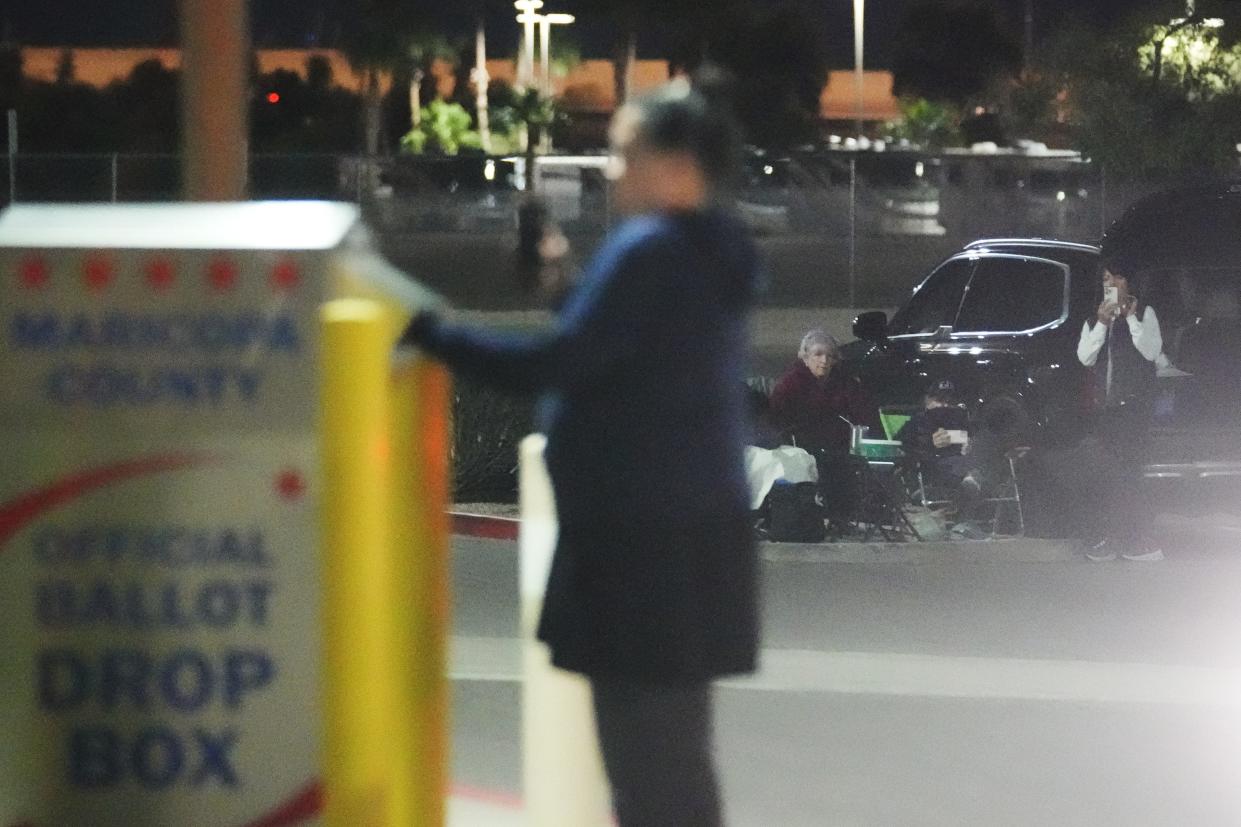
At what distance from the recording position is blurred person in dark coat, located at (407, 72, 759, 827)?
365 centimetres

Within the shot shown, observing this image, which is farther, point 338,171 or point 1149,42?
point 338,171

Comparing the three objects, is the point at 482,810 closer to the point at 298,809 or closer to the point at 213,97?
the point at 213,97

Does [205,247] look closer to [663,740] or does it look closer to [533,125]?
[663,740]

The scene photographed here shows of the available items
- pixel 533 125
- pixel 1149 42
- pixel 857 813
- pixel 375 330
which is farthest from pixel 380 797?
pixel 533 125

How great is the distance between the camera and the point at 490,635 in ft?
27.7

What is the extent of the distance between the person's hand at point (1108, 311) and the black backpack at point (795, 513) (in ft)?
6.74

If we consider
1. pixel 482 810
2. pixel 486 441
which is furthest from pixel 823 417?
pixel 482 810

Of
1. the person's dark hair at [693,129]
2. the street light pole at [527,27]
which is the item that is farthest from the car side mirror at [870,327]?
the street light pole at [527,27]

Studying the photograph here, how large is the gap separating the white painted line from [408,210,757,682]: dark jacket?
3.66 metres

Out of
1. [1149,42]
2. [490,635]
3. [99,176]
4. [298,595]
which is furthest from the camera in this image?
[99,176]

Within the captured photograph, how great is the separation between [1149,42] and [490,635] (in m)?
18.0

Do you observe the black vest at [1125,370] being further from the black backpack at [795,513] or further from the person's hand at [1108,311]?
the black backpack at [795,513]

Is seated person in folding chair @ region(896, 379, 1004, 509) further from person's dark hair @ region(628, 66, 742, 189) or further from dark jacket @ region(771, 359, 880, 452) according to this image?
person's dark hair @ region(628, 66, 742, 189)

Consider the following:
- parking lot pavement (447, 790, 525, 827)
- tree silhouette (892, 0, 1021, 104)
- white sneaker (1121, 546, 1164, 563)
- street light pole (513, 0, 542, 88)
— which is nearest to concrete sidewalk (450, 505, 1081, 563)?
white sneaker (1121, 546, 1164, 563)
